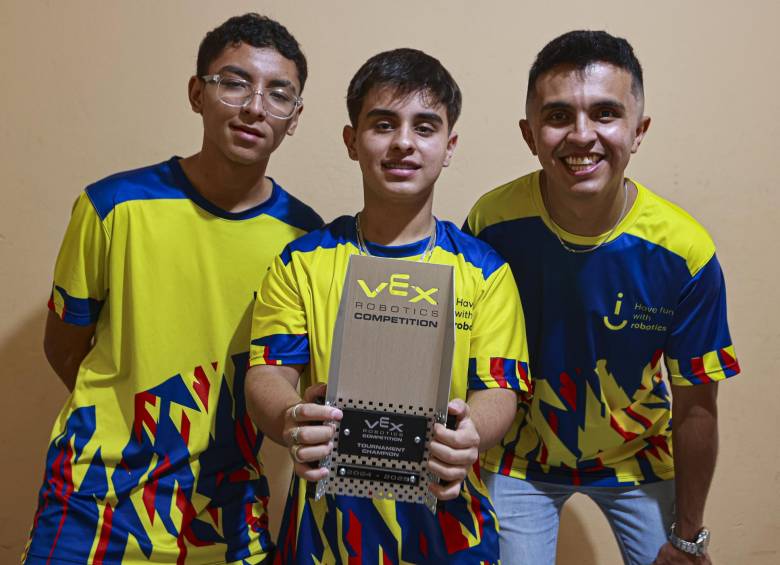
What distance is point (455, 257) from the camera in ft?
5.37

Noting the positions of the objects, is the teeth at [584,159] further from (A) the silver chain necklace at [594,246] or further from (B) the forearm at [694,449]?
(B) the forearm at [694,449]

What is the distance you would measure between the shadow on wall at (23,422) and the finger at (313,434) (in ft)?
4.91

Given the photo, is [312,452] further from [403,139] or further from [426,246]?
[403,139]

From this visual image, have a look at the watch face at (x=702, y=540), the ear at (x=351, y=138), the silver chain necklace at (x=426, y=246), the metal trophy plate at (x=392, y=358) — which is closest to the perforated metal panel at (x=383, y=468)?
the metal trophy plate at (x=392, y=358)

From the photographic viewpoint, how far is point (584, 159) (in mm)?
1720

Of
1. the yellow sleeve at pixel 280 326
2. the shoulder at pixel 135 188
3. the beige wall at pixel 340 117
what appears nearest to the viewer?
the yellow sleeve at pixel 280 326

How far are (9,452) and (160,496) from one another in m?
1.04

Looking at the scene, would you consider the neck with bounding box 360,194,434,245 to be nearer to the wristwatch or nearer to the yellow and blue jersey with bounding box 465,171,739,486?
the yellow and blue jersey with bounding box 465,171,739,486

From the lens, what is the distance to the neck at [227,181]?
1.81 m

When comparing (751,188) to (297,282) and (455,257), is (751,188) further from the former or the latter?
(297,282)

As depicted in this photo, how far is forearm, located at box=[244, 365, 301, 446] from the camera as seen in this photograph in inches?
56.4

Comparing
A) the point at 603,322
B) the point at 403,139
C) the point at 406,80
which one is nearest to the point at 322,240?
the point at 403,139

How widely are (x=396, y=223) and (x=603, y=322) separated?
0.59 metres

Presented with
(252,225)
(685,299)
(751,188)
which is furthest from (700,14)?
(252,225)
